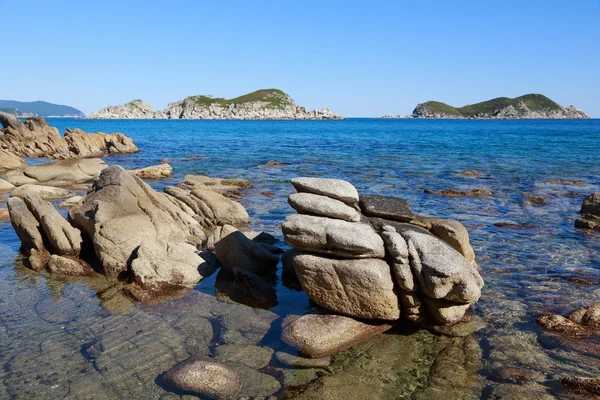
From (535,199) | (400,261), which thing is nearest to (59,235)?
(400,261)

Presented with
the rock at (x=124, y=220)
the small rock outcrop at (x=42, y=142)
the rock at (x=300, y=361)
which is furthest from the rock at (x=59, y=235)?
the small rock outcrop at (x=42, y=142)

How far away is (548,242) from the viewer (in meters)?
18.0

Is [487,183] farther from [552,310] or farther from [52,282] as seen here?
[52,282]

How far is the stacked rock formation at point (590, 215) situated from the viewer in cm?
2008

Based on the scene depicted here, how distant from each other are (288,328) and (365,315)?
1.80m

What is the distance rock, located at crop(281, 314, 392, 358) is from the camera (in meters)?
9.71

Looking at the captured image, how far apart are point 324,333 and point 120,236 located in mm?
7786

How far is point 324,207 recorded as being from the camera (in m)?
11.9

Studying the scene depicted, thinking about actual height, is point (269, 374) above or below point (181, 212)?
below

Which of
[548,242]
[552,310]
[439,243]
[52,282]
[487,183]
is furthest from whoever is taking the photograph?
[487,183]

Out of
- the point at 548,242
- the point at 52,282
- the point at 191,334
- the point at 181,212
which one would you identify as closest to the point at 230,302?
the point at 191,334

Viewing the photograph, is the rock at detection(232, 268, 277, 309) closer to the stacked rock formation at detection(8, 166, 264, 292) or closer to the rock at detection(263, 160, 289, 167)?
the stacked rock formation at detection(8, 166, 264, 292)

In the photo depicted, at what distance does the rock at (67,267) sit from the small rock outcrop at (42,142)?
140 ft

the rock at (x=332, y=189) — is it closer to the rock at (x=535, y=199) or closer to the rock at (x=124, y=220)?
the rock at (x=124, y=220)
